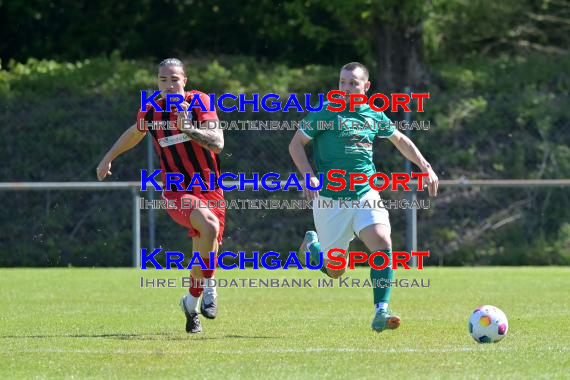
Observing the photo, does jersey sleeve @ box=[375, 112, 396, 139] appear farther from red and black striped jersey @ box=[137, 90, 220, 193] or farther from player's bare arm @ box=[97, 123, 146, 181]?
player's bare arm @ box=[97, 123, 146, 181]

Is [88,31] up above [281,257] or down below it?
above

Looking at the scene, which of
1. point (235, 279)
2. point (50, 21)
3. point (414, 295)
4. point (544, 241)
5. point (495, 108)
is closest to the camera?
point (414, 295)

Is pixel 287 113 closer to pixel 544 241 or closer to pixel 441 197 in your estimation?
pixel 441 197

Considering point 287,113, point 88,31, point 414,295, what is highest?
point 88,31

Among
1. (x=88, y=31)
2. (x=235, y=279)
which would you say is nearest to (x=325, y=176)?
(x=235, y=279)

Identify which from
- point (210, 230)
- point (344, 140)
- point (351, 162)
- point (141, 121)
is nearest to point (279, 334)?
point (210, 230)

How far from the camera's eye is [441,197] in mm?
18812

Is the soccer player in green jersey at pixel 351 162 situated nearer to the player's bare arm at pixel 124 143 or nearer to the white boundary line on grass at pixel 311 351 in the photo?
the white boundary line on grass at pixel 311 351

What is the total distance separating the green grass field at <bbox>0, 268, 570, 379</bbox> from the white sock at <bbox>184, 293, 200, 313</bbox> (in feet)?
0.68

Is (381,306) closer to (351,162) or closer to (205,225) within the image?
(351,162)

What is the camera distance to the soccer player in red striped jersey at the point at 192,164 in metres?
8.88

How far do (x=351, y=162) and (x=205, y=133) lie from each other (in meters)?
1.11

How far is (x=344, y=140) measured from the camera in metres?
8.94

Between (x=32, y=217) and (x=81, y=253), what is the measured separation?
98 cm
